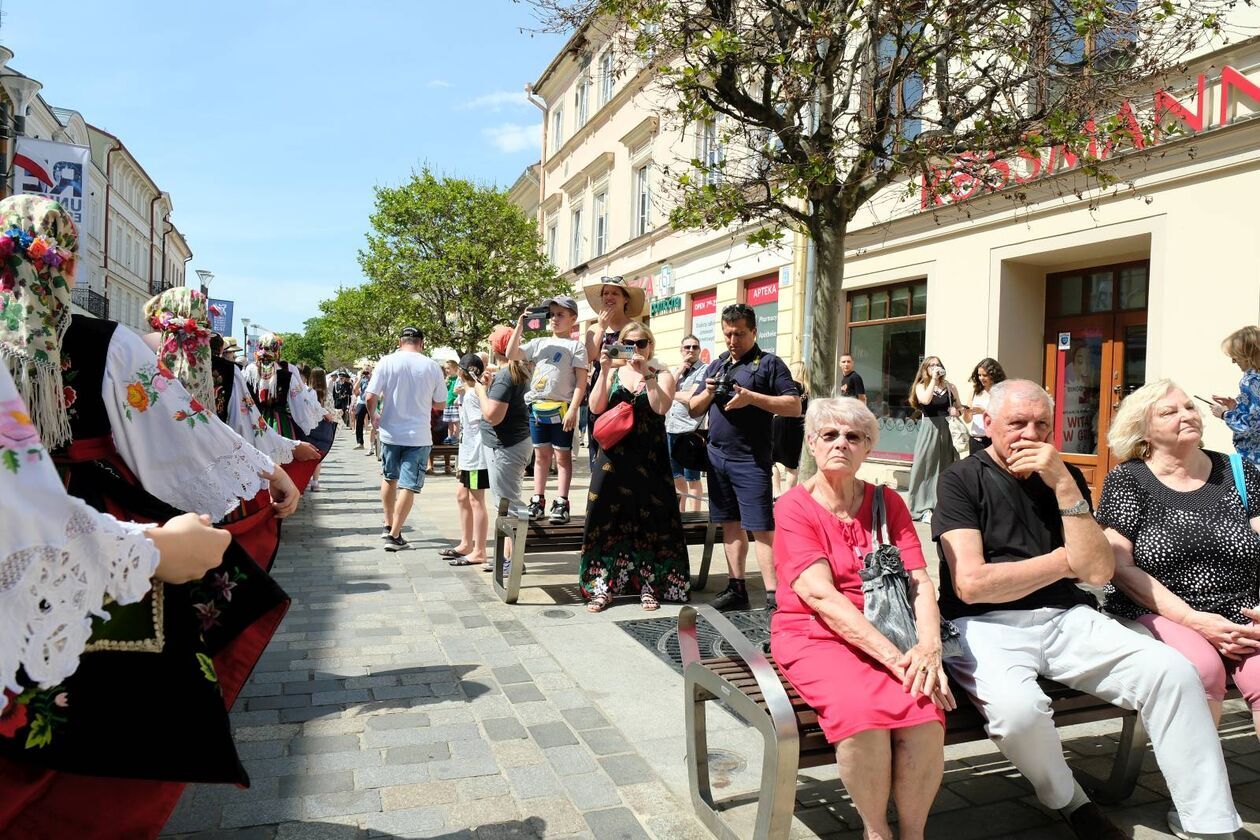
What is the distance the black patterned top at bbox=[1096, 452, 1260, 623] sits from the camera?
3.25m

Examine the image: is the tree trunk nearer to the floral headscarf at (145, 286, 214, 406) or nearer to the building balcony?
the floral headscarf at (145, 286, 214, 406)

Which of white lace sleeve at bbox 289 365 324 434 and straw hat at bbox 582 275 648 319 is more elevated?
straw hat at bbox 582 275 648 319

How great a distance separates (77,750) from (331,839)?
1105mm

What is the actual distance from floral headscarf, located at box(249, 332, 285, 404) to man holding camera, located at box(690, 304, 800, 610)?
16.0ft

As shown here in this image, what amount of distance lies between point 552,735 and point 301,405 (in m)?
6.20

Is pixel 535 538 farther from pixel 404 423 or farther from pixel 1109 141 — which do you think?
pixel 1109 141

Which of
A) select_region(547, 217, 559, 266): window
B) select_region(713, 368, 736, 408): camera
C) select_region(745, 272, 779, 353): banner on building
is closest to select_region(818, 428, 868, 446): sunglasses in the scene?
select_region(713, 368, 736, 408): camera

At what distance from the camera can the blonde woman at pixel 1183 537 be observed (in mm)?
3115

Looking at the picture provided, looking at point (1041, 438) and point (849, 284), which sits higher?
point (849, 284)

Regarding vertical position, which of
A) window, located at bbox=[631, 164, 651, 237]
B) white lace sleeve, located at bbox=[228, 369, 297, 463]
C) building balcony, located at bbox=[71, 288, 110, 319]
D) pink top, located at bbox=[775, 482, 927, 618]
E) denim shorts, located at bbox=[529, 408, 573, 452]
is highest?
window, located at bbox=[631, 164, 651, 237]

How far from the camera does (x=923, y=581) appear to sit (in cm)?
300

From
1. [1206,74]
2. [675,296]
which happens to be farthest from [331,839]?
[675,296]

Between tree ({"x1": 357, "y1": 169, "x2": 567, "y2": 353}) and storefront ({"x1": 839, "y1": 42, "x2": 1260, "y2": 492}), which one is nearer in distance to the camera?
storefront ({"x1": 839, "y1": 42, "x2": 1260, "y2": 492})

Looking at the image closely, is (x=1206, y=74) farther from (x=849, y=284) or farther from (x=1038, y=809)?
(x=1038, y=809)
